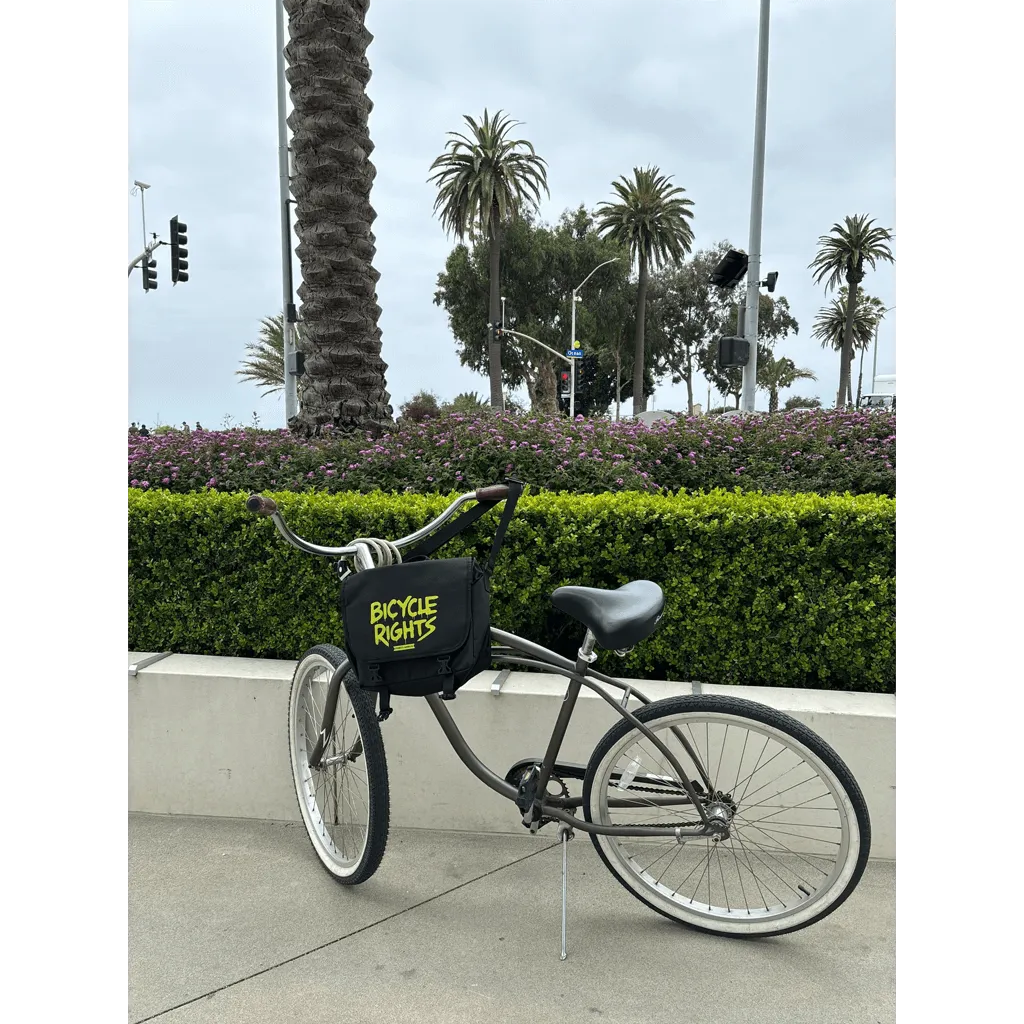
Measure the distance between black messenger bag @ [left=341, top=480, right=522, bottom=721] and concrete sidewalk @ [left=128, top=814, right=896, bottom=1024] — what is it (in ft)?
2.73

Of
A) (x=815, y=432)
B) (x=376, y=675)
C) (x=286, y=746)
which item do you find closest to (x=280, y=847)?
(x=286, y=746)

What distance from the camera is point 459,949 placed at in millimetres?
2596

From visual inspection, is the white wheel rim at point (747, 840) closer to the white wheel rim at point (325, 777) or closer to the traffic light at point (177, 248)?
the white wheel rim at point (325, 777)

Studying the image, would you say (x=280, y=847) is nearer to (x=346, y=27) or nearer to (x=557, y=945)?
(x=557, y=945)

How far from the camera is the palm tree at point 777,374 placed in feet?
205

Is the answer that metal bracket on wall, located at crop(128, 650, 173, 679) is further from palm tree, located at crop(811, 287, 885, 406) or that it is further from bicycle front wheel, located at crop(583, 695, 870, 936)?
palm tree, located at crop(811, 287, 885, 406)

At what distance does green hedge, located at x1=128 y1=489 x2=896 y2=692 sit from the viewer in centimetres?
343

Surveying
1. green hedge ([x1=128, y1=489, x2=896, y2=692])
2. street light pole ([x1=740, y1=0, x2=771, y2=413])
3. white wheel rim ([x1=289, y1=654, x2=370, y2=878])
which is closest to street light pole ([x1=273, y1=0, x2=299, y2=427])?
street light pole ([x1=740, y1=0, x2=771, y2=413])

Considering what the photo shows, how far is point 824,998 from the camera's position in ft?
7.77

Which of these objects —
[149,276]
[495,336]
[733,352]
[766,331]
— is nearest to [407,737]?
[733,352]

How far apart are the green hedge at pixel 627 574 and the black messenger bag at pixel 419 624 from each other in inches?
26.6

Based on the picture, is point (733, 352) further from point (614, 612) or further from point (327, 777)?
point (614, 612)

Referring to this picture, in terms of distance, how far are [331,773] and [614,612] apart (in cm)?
140
